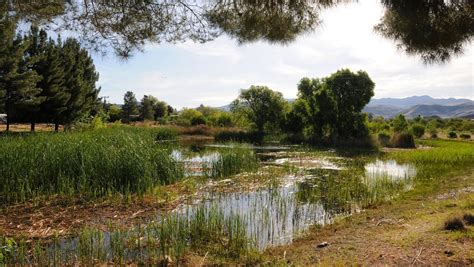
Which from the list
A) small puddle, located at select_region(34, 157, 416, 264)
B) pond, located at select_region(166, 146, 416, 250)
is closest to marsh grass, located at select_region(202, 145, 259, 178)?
pond, located at select_region(166, 146, 416, 250)

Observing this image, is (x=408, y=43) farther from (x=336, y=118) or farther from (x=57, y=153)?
(x=336, y=118)

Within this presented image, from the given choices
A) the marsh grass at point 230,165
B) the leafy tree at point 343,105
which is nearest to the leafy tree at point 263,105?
the leafy tree at point 343,105

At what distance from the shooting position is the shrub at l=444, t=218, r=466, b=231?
5545 mm

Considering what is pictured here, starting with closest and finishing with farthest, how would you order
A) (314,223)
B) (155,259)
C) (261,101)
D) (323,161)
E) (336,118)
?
(155,259) < (314,223) < (323,161) < (336,118) < (261,101)

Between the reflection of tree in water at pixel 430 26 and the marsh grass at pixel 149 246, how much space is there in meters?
3.54

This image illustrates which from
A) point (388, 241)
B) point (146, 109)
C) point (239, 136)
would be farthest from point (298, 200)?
point (146, 109)

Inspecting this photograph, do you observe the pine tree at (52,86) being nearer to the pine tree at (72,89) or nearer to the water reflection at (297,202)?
the pine tree at (72,89)

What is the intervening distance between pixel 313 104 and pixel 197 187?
66.9 ft

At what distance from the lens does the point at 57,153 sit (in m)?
8.92

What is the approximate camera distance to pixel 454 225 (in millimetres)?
5605

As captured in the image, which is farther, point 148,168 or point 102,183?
point 148,168

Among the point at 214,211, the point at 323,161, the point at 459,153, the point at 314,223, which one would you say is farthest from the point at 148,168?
the point at 459,153

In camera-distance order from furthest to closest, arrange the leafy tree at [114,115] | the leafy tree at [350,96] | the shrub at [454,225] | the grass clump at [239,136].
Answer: the leafy tree at [114,115] → the grass clump at [239,136] → the leafy tree at [350,96] → the shrub at [454,225]

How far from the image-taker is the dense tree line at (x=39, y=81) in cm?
2030
